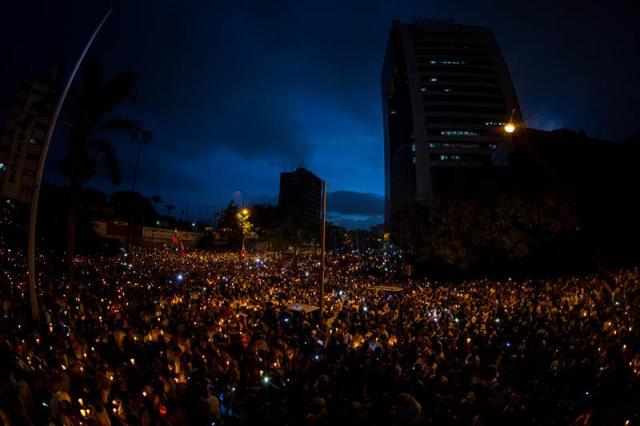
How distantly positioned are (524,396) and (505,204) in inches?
659

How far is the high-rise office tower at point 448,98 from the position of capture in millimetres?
77062

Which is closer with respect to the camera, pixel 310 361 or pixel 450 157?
pixel 310 361

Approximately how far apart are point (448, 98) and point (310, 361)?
8463 cm

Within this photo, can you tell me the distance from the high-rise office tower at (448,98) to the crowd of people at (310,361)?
62.7 metres

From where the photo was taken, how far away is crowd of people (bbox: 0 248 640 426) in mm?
5062

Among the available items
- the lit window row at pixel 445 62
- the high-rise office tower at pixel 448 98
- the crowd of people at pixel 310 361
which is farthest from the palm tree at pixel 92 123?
the lit window row at pixel 445 62

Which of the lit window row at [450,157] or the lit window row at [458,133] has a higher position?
the lit window row at [458,133]

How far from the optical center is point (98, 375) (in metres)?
5.55

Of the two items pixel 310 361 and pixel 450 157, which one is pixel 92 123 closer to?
pixel 310 361

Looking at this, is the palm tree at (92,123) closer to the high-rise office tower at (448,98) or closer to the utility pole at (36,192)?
the utility pole at (36,192)

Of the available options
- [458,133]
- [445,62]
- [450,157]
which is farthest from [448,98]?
[450,157]

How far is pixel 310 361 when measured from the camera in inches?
275

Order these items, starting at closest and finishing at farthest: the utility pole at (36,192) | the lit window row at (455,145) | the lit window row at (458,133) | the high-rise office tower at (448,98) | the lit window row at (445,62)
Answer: the utility pole at (36,192) → the high-rise office tower at (448,98) → the lit window row at (455,145) → the lit window row at (458,133) → the lit window row at (445,62)

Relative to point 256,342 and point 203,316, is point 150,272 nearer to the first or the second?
point 203,316
